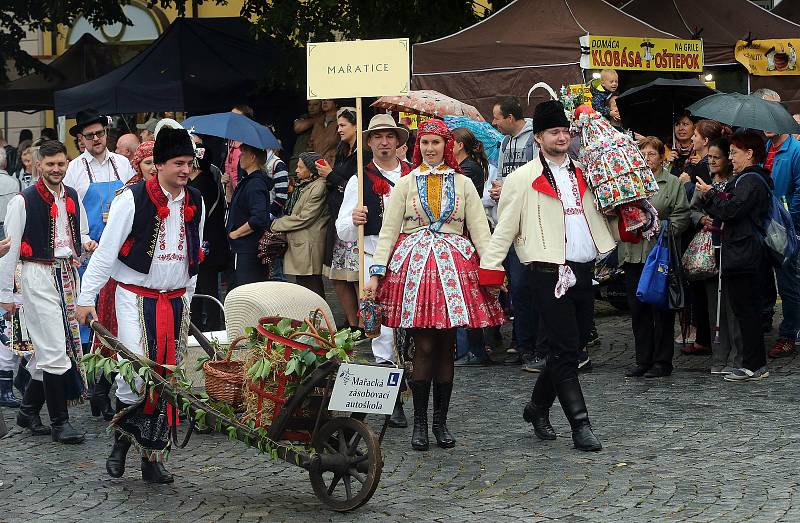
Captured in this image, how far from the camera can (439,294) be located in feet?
26.0

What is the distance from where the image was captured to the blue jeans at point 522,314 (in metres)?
11.0

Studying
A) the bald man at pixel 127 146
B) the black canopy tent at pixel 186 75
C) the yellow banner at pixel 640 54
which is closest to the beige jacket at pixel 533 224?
the bald man at pixel 127 146

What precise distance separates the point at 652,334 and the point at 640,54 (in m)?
4.16

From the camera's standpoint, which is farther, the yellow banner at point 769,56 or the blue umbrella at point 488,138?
the yellow banner at point 769,56

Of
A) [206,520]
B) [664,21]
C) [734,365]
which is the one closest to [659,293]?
[734,365]

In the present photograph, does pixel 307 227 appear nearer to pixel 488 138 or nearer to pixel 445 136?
pixel 488 138

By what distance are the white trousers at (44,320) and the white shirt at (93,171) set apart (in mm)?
1779

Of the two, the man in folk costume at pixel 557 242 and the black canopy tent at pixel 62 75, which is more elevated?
the black canopy tent at pixel 62 75

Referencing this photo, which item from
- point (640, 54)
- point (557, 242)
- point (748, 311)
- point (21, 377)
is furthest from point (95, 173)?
point (640, 54)

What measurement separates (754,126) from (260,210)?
4532 mm

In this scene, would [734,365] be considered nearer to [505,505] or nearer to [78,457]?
[505,505]

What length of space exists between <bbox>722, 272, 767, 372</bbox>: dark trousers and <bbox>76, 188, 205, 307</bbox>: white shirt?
4.35m

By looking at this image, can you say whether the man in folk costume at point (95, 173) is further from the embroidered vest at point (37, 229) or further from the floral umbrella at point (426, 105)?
the floral umbrella at point (426, 105)

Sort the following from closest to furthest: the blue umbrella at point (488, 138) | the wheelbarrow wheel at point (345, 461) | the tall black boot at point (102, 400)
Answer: the wheelbarrow wheel at point (345, 461) < the tall black boot at point (102, 400) < the blue umbrella at point (488, 138)
